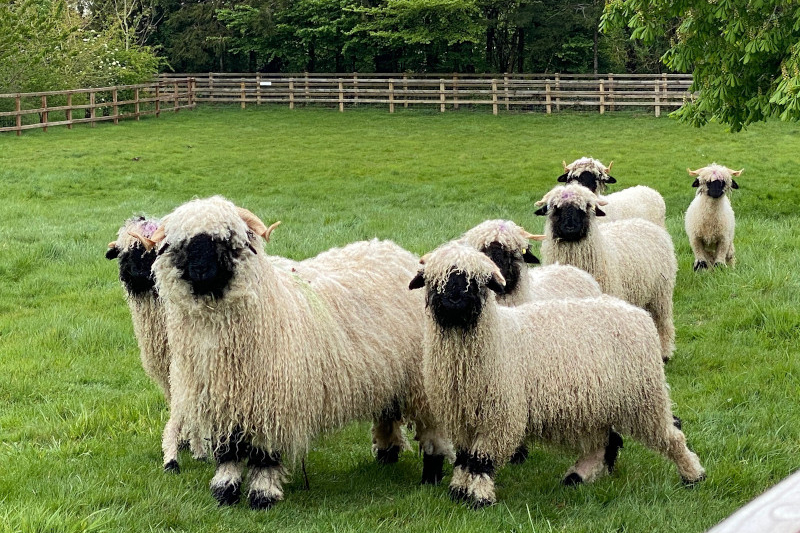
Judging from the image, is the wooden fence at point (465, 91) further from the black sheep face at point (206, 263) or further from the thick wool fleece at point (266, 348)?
the black sheep face at point (206, 263)

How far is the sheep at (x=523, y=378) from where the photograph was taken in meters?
5.33

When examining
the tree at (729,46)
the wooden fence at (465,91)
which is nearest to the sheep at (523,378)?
the tree at (729,46)

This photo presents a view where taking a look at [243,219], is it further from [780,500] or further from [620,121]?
[620,121]

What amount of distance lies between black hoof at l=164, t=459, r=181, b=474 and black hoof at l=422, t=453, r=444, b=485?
Result: 1.64m

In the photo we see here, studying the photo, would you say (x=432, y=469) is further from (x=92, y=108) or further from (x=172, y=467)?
(x=92, y=108)

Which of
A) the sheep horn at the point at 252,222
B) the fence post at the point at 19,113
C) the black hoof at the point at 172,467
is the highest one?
the fence post at the point at 19,113

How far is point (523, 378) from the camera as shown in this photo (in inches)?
215

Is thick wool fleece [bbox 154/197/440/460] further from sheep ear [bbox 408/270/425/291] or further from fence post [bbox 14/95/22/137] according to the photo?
fence post [bbox 14/95/22/137]

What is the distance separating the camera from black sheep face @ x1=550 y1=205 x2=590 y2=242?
7891 millimetres

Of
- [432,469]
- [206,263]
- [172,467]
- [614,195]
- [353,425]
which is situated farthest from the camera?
[614,195]

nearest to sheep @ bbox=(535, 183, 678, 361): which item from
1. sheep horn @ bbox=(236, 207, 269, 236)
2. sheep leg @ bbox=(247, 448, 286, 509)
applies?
sheep horn @ bbox=(236, 207, 269, 236)

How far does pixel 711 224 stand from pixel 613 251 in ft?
12.9

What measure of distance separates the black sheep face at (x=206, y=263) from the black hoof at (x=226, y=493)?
45.1 inches

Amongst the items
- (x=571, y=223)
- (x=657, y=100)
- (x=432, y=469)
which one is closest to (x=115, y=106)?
(x=657, y=100)
